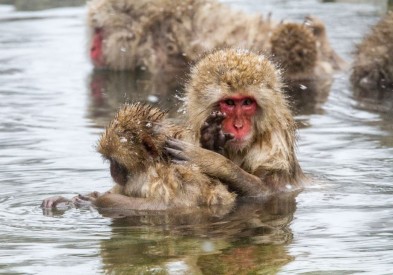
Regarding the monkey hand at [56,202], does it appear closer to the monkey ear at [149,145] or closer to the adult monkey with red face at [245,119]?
the monkey ear at [149,145]

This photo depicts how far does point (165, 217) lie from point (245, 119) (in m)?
0.91

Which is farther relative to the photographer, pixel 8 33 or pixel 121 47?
pixel 8 33

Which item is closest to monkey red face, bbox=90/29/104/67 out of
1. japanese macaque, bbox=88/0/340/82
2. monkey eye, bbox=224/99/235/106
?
japanese macaque, bbox=88/0/340/82

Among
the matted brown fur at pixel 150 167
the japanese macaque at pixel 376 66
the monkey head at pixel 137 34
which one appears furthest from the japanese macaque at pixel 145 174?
the monkey head at pixel 137 34

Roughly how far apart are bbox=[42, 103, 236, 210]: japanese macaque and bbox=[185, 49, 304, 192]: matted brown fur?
0.47 m

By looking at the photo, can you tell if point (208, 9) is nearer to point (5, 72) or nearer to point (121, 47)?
point (121, 47)

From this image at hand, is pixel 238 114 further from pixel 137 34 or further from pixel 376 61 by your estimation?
pixel 137 34

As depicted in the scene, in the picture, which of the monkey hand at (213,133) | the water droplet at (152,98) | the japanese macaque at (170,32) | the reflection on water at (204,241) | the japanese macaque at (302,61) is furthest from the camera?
the japanese macaque at (170,32)

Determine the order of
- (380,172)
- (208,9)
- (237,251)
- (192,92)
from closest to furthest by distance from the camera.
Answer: (237,251) < (192,92) < (380,172) < (208,9)

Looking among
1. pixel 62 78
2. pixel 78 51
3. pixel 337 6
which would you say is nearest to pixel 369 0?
pixel 337 6

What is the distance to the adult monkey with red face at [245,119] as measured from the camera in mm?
7414

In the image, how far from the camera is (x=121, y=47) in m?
13.7

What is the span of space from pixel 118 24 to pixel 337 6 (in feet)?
16.2

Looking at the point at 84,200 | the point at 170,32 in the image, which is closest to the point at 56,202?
the point at 84,200
